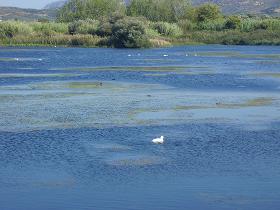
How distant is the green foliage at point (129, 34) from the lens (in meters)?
72.0

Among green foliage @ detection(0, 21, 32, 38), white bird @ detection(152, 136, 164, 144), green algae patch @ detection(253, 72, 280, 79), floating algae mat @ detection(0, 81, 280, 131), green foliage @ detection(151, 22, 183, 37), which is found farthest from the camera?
green foliage @ detection(151, 22, 183, 37)

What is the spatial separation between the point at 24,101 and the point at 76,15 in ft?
274

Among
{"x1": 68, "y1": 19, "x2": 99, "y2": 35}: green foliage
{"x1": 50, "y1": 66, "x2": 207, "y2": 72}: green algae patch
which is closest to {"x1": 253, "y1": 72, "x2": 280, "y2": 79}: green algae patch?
{"x1": 50, "y1": 66, "x2": 207, "y2": 72}: green algae patch

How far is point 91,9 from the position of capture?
351 feet

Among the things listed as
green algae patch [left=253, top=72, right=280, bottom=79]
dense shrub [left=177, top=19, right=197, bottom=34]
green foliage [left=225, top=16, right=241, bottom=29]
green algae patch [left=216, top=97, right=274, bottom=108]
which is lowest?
dense shrub [left=177, top=19, right=197, bottom=34]

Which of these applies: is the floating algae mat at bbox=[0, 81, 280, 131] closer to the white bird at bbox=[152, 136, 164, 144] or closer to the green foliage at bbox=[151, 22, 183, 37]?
the white bird at bbox=[152, 136, 164, 144]

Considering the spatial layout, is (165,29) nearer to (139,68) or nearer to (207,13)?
(207,13)

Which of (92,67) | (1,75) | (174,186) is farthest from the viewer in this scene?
(92,67)

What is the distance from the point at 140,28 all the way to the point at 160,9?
37265 millimetres

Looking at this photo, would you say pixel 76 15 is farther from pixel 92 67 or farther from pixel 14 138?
pixel 14 138

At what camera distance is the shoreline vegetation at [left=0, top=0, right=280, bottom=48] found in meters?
75.2

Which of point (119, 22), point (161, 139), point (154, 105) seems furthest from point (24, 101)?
point (119, 22)

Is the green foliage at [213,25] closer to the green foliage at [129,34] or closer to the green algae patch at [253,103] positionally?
the green foliage at [129,34]

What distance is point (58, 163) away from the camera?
15578 mm
